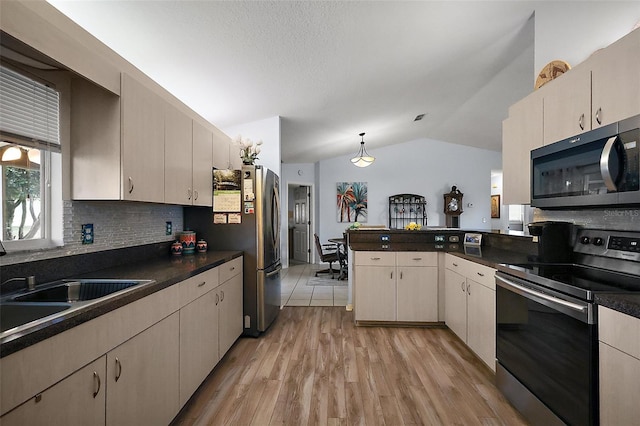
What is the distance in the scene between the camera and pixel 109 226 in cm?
211

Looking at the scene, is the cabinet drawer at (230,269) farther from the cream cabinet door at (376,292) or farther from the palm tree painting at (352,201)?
the palm tree painting at (352,201)

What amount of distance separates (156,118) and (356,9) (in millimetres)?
1611

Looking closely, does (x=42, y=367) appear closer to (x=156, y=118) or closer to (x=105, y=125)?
(x=105, y=125)

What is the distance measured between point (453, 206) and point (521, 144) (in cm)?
540

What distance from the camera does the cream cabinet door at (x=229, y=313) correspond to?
96.9 inches

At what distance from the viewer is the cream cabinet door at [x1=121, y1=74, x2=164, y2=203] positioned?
174 cm

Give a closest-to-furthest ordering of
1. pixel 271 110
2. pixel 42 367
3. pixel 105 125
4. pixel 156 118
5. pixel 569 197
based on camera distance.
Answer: pixel 42 367 → pixel 105 125 → pixel 569 197 → pixel 156 118 → pixel 271 110

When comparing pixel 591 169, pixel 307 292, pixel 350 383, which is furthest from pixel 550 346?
pixel 307 292

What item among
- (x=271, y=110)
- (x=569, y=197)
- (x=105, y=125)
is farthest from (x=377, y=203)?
(x=105, y=125)

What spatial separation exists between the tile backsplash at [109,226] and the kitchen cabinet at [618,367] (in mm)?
2564

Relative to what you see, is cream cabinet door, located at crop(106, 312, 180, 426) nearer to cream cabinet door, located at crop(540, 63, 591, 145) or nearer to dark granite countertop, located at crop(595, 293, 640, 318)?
dark granite countertop, located at crop(595, 293, 640, 318)

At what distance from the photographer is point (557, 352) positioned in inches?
59.8

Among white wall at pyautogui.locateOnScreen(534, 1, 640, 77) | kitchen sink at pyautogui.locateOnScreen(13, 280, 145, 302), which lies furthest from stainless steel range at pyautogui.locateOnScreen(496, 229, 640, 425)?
kitchen sink at pyautogui.locateOnScreen(13, 280, 145, 302)

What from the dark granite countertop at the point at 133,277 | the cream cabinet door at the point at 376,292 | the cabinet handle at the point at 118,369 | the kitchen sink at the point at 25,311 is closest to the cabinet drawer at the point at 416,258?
the cream cabinet door at the point at 376,292
